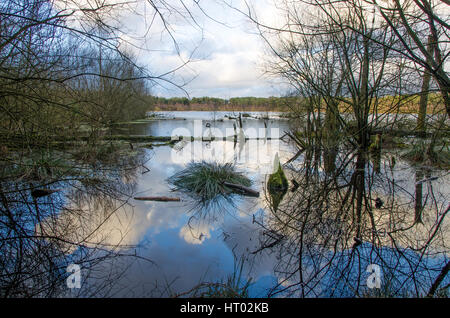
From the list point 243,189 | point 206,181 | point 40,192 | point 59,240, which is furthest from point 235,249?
point 40,192

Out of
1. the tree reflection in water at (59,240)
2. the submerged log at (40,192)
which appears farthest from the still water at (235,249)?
the submerged log at (40,192)

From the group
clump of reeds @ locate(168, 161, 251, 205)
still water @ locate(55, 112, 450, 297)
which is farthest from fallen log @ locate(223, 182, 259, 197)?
still water @ locate(55, 112, 450, 297)

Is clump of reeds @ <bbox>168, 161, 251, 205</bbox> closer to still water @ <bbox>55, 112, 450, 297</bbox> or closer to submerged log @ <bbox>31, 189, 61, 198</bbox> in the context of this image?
still water @ <bbox>55, 112, 450, 297</bbox>

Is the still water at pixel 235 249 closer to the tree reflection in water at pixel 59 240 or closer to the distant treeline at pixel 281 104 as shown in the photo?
the tree reflection in water at pixel 59 240

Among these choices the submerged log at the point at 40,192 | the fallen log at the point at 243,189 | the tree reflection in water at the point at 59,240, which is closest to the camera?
the tree reflection in water at the point at 59,240

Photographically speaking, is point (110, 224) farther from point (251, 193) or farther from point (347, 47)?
point (347, 47)

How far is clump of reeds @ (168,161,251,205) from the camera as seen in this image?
15.8 feet

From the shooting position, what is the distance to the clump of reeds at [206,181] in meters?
4.80

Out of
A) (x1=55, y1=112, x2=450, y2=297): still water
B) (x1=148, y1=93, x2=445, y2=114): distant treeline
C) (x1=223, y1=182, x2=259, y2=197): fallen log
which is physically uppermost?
(x1=148, y1=93, x2=445, y2=114): distant treeline

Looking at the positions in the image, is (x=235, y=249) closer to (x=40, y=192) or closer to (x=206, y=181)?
(x=206, y=181)

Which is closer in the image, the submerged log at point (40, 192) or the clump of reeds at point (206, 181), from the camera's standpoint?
the submerged log at point (40, 192)

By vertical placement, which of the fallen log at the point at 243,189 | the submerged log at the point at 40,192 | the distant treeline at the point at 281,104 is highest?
the distant treeline at the point at 281,104

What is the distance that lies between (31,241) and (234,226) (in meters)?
2.26
